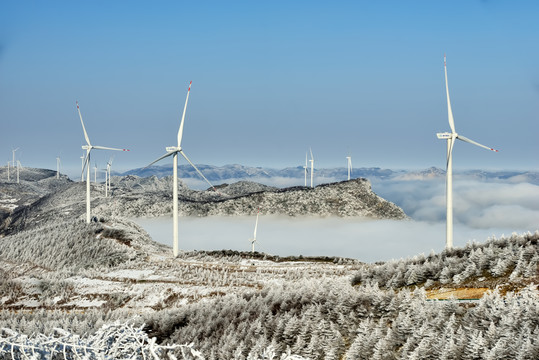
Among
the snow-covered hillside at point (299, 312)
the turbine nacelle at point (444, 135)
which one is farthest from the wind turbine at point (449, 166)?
the snow-covered hillside at point (299, 312)

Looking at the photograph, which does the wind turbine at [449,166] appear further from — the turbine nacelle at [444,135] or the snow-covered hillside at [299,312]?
the snow-covered hillside at [299,312]

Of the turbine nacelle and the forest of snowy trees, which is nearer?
the forest of snowy trees

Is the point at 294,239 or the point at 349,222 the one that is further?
the point at 349,222

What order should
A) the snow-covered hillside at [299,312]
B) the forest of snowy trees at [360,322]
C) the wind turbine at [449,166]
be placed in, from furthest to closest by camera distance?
1. the wind turbine at [449,166]
2. the snow-covered hillside at [299,312]
3. the forest of snowy trees at [360,322]

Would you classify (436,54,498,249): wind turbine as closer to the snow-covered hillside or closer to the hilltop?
the snow-covered hillside

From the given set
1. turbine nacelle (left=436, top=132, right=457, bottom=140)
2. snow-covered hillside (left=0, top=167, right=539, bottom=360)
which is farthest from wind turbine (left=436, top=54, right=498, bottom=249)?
snow-covered hillside (left=0, top=167, right=539, bottom=360)

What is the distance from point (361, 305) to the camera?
21.4 meters

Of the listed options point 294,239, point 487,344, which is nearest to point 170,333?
point 487,344

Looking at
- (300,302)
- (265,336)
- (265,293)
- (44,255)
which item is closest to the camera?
(265,336)

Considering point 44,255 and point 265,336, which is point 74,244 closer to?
point 44,255

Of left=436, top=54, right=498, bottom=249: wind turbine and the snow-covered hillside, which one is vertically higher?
left=436, top=54, right=498, bottom=249: wind turbine

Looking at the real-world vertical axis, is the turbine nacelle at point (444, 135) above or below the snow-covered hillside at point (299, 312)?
above

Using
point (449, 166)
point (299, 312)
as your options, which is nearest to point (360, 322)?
point (299, 312)

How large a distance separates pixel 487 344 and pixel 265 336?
9.09 meters
